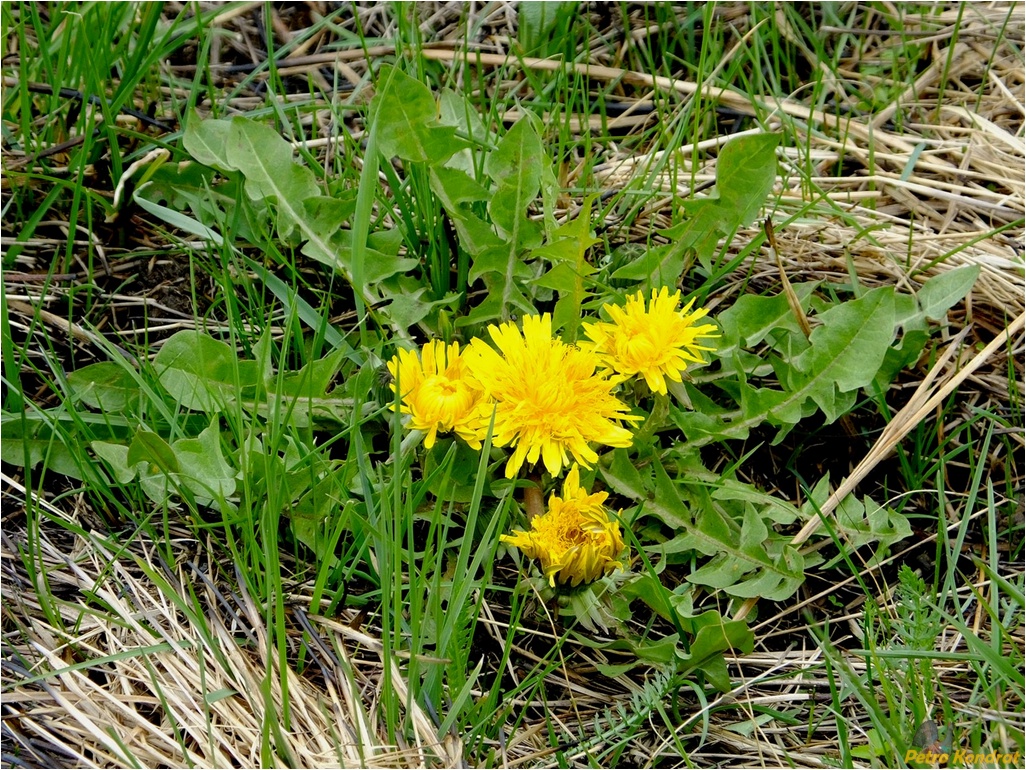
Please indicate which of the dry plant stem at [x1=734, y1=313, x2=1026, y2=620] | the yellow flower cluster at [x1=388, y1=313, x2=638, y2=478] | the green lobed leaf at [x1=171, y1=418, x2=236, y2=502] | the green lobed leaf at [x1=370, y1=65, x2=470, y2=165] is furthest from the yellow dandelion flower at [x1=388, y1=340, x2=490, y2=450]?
the dry plant stem at [x1=734, y1=313, x2=1026, y2=620]

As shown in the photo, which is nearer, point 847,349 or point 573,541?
point 573,541

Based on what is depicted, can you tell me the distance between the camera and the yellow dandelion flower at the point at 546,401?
1.82 meters

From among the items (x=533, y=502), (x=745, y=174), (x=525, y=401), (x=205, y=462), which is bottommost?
(x=533, y=502)

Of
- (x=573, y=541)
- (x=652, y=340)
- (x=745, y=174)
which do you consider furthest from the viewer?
(x=745, y=174)

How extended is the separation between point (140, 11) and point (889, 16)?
7.42 ft

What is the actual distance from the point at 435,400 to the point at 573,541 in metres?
0.36

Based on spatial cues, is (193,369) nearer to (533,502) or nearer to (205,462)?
(205,462)

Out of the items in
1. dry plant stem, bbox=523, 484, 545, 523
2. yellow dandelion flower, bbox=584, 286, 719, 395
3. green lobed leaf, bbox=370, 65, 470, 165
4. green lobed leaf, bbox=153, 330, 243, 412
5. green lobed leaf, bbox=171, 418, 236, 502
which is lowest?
dry plant stem, bbox=523, 484, 545, 523

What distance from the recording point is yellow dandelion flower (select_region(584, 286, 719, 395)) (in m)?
1.89

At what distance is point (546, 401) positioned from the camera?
1.82 metres

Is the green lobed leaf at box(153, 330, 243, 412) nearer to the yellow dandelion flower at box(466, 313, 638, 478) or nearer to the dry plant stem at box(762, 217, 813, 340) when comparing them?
the yellow dandelion flower at box(466, 313, 638, 478)

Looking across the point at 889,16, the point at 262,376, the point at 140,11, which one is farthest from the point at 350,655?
the point at 889,16

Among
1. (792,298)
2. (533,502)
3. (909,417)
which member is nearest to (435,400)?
(533,502)

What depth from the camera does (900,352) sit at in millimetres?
2199
